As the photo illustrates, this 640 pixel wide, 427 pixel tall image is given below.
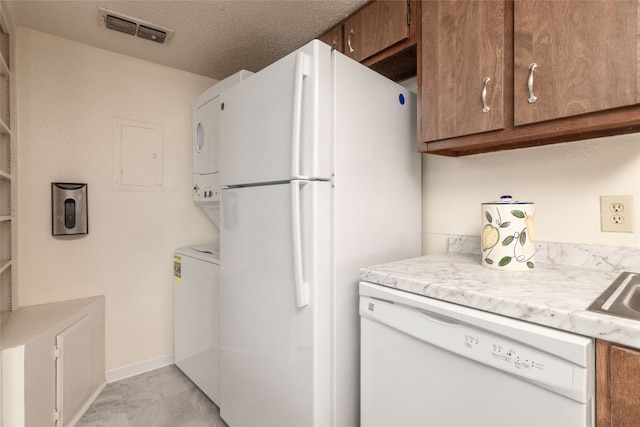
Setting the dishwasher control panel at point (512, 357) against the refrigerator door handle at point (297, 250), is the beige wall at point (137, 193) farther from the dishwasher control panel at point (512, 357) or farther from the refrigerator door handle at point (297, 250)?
the refrigerator door handle at point (297, 250)

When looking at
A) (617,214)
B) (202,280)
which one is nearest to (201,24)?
(202,280)

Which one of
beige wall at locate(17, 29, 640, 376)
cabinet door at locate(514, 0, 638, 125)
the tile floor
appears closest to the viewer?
cabinet door at locate(514, 0, 638, 125)

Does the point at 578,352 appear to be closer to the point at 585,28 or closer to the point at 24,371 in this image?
the point at 585,28

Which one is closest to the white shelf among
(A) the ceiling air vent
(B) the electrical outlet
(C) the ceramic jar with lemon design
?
(A) the ceiling air vent

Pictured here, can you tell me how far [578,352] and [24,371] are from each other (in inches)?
83.5

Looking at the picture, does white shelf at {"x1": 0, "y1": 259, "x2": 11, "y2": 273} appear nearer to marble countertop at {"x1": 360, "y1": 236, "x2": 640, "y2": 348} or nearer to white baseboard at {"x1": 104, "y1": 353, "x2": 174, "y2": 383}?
white baseboard at {"x1": 104, "y1": 353, "x2": 174, "y2": 383}

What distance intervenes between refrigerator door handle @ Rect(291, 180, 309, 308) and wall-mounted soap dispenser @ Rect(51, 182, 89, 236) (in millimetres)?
1735

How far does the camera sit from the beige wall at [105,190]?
1.93 meters

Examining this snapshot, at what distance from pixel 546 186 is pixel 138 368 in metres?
2.86

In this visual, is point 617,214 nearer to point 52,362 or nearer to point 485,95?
point 485,95

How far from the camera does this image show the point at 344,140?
1256 millimetres

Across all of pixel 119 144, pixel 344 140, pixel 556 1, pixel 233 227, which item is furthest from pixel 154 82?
pixel 556 1

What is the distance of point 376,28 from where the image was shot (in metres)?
1.59

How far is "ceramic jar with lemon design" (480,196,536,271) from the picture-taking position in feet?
3.73
